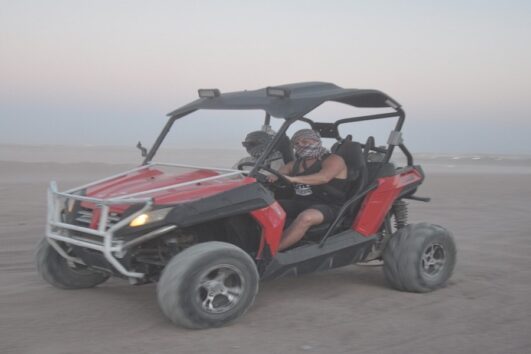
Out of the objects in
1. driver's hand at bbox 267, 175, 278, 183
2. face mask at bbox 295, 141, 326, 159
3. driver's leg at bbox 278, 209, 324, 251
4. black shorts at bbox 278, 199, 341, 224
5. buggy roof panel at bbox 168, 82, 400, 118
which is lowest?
driver's leg at bbox 278, 209, 324, 251

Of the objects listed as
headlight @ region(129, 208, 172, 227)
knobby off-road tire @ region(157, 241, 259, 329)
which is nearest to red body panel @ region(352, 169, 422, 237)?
knobby off-road tire @ region(157, 241, 259, 329)

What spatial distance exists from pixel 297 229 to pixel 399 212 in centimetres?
140

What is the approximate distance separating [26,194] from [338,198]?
9.71 m

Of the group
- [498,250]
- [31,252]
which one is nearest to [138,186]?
[31,252]

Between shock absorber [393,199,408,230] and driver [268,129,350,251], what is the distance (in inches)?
25.2

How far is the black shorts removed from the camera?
21.9ft

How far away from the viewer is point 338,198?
6879 mm

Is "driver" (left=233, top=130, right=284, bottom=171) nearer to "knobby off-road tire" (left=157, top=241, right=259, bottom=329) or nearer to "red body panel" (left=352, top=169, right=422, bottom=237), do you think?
"red body panel" (left=352, top=169, right=422, bottom=237)

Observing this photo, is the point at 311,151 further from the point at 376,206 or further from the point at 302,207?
the point at 376,206

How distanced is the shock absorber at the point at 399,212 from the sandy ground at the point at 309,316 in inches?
24.9

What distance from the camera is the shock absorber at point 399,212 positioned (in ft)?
24.1

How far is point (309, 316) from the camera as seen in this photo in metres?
6.02

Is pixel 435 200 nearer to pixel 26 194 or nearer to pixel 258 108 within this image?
pixel 26 194

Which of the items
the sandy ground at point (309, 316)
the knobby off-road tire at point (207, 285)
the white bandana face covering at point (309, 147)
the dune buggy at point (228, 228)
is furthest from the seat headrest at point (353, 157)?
the knobby off-road tire at point (207, 285)
